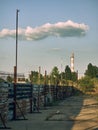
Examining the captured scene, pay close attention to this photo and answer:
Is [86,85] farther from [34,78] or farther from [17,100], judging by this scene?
[17,100]

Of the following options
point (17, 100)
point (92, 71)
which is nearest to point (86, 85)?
point (92, 71)

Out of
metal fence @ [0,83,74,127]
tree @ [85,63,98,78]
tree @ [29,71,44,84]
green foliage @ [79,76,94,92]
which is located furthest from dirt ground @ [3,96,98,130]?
tree @ [85,63,98,78]

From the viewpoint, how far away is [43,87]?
103 ft

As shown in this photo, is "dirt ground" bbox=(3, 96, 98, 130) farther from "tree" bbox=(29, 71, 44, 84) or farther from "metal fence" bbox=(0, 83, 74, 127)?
"tree" bbox=(29, 71, 44, 84)

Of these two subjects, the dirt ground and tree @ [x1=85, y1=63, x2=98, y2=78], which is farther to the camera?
tree @ [x1=85, y1=63, x2=98, y2=78]

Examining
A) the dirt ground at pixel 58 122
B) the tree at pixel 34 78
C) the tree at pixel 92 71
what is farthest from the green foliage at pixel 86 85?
the dirt ground at pixel 58 122

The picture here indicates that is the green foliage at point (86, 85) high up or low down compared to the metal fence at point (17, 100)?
up

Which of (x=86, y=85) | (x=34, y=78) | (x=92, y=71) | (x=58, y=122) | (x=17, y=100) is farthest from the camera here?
(x=92, y=71)

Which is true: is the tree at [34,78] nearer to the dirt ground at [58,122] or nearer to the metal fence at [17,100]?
the metal fence at [17,100]

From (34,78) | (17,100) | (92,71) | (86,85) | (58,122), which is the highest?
(92,71)

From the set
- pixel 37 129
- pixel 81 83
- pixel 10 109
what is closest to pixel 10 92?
pixel 10 109

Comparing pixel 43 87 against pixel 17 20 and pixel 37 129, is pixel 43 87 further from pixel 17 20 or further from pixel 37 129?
pixel 37 129

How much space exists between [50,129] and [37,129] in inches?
19.4

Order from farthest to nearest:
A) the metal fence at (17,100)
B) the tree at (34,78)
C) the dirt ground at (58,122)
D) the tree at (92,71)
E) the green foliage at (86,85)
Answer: the tree at (92,71) → the green foliage at (86,85) → the tree at (34,78) → the metal fence at (17,100) → the dirt ground at (58,122)
